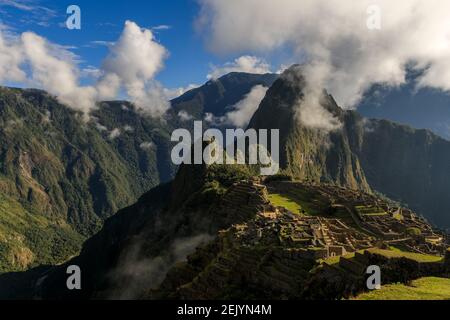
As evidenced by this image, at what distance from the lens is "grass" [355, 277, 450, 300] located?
1665 inches

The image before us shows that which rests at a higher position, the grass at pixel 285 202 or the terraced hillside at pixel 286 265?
the grass at pixel 285 202

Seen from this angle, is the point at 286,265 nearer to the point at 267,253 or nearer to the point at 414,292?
the point at 267,253

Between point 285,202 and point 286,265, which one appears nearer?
point 286,265

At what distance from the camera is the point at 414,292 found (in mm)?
44188

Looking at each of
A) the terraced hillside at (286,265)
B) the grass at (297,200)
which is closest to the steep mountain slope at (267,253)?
the terraced hillside at (286,265)

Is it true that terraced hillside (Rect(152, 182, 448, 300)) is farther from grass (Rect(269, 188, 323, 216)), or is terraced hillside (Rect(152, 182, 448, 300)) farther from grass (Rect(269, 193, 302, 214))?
grass (Rect(269, 188, 323, 216))

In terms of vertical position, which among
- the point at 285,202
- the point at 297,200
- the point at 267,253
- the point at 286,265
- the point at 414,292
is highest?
the point at 297,200

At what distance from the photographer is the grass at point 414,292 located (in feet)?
139

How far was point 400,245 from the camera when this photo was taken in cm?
9112

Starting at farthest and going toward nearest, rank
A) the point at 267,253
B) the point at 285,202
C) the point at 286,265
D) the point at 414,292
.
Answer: the point at 285,202, the point at 267,253, the point at 286,265, the point at 414,292

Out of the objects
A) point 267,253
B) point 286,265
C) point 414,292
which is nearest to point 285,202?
point 267,253

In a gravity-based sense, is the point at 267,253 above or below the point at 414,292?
above

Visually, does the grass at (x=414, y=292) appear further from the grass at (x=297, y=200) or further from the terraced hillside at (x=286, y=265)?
the grass at (x=297, y=200)
